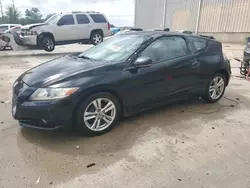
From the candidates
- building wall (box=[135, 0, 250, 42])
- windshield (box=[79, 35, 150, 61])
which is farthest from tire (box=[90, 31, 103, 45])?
building wall (box=[135, 0, 250, 42])

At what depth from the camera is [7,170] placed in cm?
271

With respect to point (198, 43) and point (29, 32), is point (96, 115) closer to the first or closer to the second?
point (198, 43)

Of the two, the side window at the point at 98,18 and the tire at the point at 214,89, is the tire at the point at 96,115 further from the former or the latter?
the side window at the point at 98,18

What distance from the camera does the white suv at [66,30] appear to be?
485 inches

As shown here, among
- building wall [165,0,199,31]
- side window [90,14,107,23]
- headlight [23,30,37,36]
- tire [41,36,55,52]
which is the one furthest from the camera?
building wall [165,0,199,31]

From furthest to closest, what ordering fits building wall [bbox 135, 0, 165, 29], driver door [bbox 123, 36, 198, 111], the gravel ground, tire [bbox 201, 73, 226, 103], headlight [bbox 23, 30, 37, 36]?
building wall [bbox 135, 0, 165, 29], headlight [bbox 23, 30, 37, 36], tire [bbox 201, 73, 226, 103], driver door [bbox 123, 36, 198, 111], the gravel ground

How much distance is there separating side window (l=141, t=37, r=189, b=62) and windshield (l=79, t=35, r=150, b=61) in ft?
0.62

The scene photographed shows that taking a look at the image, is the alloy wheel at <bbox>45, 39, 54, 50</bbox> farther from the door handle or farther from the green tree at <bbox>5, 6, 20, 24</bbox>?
the green tree at <bbox>5, 6, 20, 24</bbox>

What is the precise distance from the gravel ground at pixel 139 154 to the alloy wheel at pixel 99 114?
170 mm

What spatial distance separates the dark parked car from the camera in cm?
314

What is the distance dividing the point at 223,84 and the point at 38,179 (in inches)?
156

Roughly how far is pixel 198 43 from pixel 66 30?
985cm

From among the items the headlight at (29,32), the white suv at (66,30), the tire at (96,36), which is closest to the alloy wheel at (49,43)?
the white suv at (66,30)

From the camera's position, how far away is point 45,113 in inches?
121
